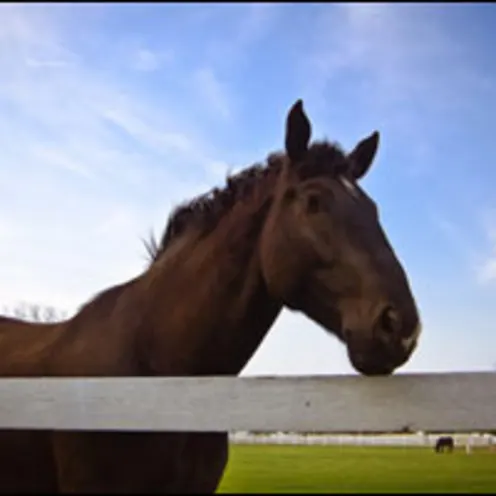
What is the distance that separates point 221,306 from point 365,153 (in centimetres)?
82

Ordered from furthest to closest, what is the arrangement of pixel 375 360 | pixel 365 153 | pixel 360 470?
pixel 365 153, pixel 375 360, pixel 360 470

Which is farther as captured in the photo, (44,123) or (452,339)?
(44,123)

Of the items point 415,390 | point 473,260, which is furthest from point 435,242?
point 415,390

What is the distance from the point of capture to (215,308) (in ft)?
7.78

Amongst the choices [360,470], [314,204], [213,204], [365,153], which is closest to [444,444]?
[360,470]

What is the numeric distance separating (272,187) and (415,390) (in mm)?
1010

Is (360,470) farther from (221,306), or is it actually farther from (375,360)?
(221,306)

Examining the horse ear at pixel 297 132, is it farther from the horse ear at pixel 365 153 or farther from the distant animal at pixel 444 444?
the distant animal at pixel 444 444

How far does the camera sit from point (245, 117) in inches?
69.1

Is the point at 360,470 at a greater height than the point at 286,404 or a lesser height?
lesser

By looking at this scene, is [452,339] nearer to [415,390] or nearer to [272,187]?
[415,390]

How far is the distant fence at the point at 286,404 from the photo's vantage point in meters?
1.73

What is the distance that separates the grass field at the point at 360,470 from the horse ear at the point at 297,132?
3.25ft

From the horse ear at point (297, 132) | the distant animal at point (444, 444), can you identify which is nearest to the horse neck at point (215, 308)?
the horse ear at point (297, 132)
